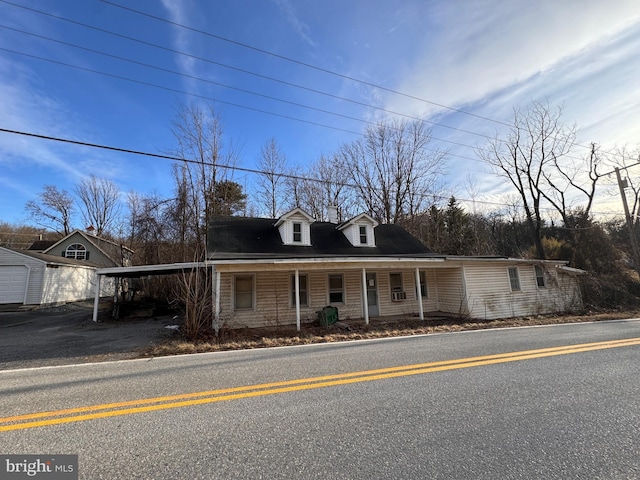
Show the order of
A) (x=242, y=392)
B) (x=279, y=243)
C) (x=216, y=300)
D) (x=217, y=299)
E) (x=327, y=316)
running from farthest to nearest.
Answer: (x=279, y=243)
(x=327, y=316)
(x=216, y=300)
(x=217, y=299)
(x=242, y=392)

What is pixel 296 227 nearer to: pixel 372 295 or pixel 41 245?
pixel 372 295

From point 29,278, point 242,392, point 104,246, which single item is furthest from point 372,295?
point 104,246

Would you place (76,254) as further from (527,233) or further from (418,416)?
(527,233)

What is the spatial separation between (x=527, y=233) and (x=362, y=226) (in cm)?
3168

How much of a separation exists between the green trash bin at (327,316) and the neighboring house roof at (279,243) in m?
2.25

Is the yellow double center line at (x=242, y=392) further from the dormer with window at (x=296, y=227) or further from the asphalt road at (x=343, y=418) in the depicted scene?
the dormer with window at (x=296, y=227)

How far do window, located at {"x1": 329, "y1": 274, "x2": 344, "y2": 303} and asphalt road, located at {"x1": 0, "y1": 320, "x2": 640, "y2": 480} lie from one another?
7.37m

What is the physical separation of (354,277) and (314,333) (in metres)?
4.14

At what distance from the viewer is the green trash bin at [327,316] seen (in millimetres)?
11719

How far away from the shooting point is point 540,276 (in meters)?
15.1

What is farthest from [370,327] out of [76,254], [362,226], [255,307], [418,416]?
[76,254]

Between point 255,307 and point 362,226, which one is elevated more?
Result: point 362,226

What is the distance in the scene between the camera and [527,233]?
121ft

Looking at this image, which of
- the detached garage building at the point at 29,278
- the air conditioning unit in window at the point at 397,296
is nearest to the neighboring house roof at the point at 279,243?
the air conditioning unit in window at the point at 397,296
